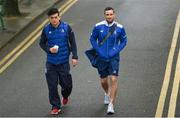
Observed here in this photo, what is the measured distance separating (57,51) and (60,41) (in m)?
0.20

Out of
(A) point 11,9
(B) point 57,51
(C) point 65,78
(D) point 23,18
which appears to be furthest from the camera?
(A) point 11,9

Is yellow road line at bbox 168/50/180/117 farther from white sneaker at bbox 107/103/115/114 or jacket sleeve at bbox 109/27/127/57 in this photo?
jacket sleeve at bbox 109/27/127/57

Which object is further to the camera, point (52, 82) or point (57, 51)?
point (52, 82)

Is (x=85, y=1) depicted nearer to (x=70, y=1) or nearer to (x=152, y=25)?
(x=70, y=1)

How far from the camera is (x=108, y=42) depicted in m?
11.0

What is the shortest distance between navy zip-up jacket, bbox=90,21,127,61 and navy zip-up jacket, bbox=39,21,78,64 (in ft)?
1.57

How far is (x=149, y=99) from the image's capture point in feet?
39.4

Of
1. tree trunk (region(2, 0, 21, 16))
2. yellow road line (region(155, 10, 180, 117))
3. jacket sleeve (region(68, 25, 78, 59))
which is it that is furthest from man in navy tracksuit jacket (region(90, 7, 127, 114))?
tree trunk (region(2, 0, 21, 16))

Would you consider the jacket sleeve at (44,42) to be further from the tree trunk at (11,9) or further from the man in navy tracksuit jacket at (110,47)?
the tree trunk at (11,9)

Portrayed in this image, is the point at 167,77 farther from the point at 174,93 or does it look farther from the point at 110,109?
the point at 110,109

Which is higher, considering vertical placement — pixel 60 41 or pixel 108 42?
pixel 60 41

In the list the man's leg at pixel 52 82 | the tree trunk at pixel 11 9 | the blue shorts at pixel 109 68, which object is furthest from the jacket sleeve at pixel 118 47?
the tree trunk at pixel 11 9

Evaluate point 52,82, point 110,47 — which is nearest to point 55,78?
Answer: point 52,82

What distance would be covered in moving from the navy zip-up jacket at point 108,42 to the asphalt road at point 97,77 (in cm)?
121
